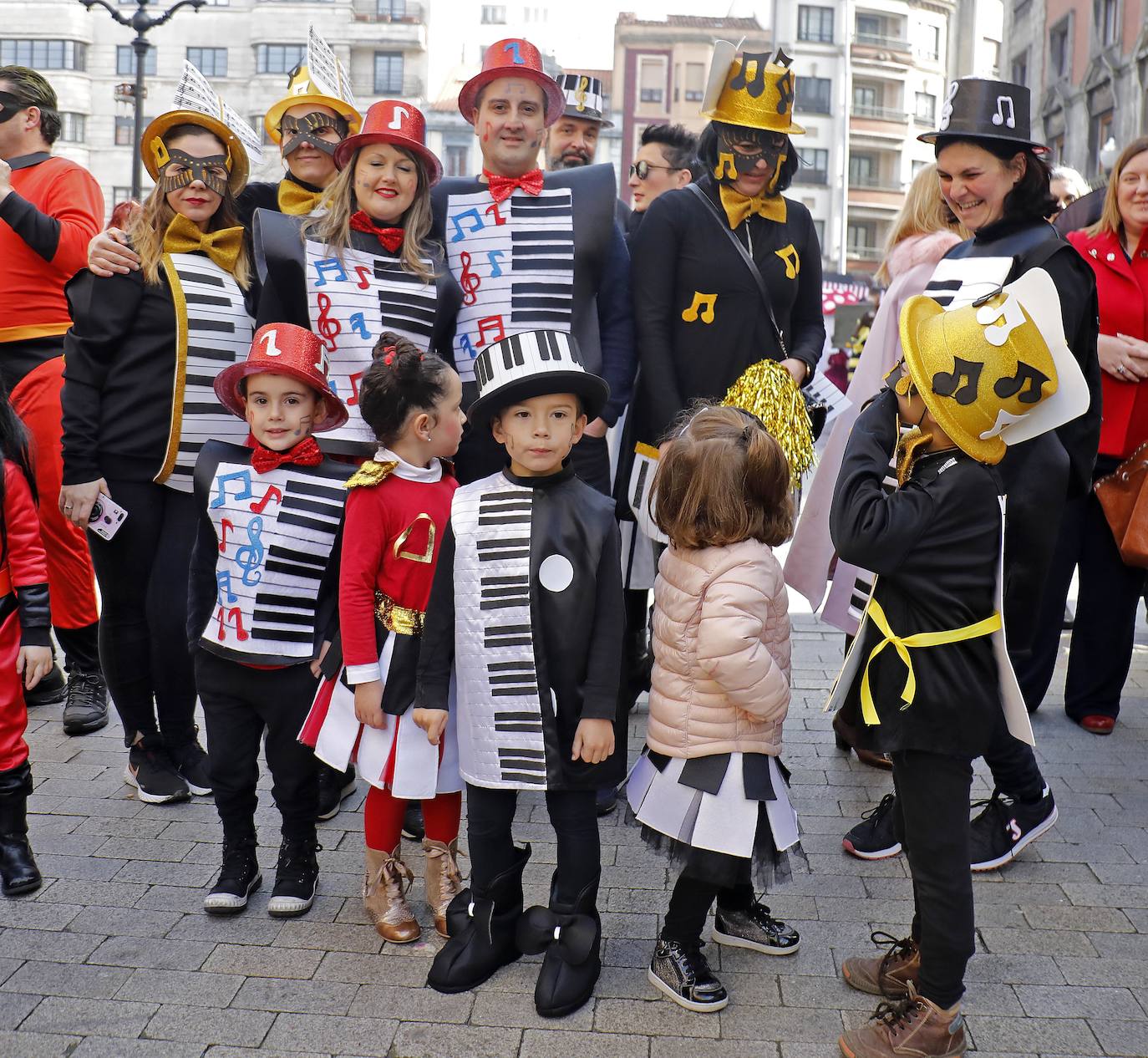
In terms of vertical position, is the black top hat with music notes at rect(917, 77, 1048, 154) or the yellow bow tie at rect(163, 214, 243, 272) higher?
the black top hat with music notes at rect(917, 77, 1048, 154)

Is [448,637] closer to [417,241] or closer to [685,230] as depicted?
[417,241]

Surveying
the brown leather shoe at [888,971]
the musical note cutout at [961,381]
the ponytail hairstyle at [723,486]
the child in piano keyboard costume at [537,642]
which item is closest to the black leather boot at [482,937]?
the child in piano keyboard costume at [537,642]

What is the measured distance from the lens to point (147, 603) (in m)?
4.29

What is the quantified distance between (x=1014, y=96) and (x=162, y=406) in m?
2.92

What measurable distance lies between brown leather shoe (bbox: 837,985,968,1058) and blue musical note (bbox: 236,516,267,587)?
198cm

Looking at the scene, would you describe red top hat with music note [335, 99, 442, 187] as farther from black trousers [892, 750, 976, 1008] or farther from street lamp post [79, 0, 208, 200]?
street lamp post [79, 0, 208, 200]

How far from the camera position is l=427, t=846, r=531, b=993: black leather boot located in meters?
3.09

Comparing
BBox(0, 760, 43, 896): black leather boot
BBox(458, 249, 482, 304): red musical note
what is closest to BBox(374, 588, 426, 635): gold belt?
BBox(458, 249, 482, 304): red musical note

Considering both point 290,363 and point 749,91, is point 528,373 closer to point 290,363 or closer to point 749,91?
point 290,363

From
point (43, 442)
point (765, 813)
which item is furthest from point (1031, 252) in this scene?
point (43, 442)

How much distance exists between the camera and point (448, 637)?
3182 millimetres

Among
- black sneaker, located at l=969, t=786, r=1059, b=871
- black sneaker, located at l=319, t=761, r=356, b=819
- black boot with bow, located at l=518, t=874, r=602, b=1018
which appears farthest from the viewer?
black sneaker, located at l=319, t=761, r=356, b=819

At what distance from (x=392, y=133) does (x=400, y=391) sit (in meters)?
0.97

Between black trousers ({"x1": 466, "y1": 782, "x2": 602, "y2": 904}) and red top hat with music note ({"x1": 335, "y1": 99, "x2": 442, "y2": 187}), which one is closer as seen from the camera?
black trousers ({"x1": 466, "y1": 782, "x2": 602, "y2": 904})
